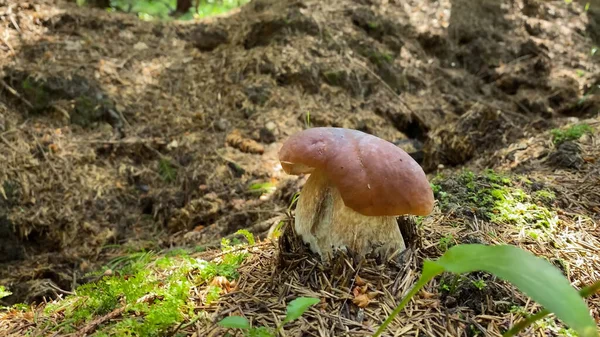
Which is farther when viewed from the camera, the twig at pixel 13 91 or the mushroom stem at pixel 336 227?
the twig at pixel 13 91

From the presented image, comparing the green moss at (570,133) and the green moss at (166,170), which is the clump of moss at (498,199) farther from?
the green moss at (166,170)

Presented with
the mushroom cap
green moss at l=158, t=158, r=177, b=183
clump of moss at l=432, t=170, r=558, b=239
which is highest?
the mushroom cap

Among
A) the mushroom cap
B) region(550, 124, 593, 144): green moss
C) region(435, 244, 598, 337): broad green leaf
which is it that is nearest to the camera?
region(435, 244, 598, 337): broad green leaf

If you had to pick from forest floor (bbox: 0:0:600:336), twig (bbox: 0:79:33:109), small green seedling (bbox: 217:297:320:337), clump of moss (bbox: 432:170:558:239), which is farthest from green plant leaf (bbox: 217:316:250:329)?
twig (bbox: 0:79:33:109)

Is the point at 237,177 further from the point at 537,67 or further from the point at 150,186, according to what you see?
the point at 537,67

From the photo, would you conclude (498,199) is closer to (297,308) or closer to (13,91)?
(297,308)

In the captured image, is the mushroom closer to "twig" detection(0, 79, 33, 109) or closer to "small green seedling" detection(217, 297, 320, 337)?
"small green seedling" detection(217, 297, 320, 337)

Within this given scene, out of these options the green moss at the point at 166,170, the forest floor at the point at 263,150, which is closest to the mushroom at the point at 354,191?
the forest floor at the point at 263,150
